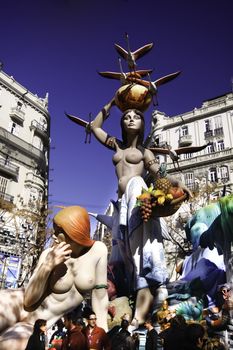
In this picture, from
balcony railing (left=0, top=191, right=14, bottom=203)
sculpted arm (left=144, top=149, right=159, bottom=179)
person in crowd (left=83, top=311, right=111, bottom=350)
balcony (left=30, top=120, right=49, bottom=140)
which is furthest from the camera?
balcony (left=30, top=120, right=49, bottom=140)

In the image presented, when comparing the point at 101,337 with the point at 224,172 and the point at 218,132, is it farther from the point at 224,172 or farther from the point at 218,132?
the point at 218,132

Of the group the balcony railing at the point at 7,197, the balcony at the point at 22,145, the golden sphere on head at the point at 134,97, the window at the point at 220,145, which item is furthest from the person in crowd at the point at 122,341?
the window at the point at 220,145

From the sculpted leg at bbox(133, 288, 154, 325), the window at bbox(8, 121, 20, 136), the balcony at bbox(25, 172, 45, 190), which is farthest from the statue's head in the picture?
the window at bbox(8, 121, 20, 136)

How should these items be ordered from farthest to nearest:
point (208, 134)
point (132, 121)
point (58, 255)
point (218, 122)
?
point (208, 134) → point (218, 122) → point (132, 121) → point (58, 255)

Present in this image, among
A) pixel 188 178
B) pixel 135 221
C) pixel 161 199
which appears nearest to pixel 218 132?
pixel 188 178

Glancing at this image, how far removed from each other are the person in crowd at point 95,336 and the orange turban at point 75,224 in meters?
0.73

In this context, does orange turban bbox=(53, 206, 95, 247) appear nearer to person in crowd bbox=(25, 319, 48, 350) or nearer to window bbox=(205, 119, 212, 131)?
person in crowd bbox=(25, 319, 48, 350)

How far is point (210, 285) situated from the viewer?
21.1 feet

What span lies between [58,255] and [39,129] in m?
36.5

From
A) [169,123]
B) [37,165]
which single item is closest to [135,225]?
[37,165]

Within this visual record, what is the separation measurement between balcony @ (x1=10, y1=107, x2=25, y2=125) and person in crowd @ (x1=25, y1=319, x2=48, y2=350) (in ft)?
114

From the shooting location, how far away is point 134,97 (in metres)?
6.88

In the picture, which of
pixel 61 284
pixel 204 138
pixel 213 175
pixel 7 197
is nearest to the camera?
pixel 61 284

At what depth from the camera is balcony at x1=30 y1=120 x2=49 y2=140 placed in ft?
122
